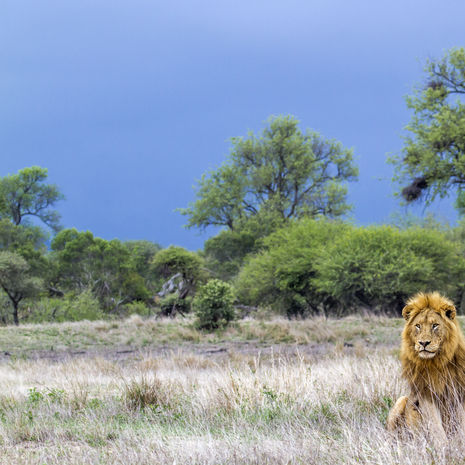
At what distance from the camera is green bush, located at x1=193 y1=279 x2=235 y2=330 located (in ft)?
68.8

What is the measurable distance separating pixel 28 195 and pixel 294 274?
27.4 m

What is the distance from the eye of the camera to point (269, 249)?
39.2m

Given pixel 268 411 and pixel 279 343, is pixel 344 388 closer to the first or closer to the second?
pixel 268 411

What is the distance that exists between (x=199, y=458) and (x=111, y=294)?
123 ft

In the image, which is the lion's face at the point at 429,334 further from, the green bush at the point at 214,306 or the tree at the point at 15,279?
the tree at the point at 15,279

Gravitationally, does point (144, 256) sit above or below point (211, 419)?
above

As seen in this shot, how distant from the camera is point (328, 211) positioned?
48375mm

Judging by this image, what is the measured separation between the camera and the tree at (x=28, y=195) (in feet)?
148

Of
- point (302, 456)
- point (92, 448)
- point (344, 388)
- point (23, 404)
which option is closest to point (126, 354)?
point (23, 404)

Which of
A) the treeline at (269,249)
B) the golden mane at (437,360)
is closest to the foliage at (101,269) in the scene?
the treeline at (269,249)

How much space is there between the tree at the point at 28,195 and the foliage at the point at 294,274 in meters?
23.0

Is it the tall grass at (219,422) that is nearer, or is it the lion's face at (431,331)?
the lion's face at (431,331)

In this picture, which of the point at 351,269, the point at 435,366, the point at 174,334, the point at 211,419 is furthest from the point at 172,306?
the point at 435,366

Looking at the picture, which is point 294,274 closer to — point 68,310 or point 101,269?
point 68,310
